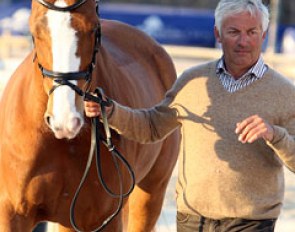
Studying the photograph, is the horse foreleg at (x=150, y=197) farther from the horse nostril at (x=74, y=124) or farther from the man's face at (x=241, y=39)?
the horse nostril at (x=74, y=124)

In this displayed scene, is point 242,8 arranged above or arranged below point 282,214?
above

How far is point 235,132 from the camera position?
2908 millimetres

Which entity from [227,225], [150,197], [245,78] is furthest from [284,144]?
[150,197]

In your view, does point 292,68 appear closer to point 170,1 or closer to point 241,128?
point 241,128

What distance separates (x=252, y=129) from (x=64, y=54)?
79 centimetres

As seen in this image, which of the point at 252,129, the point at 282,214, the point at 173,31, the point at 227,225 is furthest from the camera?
the point at 173,31

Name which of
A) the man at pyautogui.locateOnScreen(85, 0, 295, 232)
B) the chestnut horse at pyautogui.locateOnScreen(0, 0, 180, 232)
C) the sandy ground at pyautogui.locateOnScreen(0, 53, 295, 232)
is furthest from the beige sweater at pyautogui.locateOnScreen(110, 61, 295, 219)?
the sandy ground at pyautogui.locateOnScreen(0, 53, 295, 232)

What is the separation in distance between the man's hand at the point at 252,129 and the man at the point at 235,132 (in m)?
0.13

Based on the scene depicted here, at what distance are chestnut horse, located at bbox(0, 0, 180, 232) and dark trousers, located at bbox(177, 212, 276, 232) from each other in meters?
0.57

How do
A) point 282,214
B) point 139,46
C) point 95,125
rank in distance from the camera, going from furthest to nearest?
point 282,214
point 139,46
point 95,125

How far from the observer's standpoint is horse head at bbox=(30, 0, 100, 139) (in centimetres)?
284

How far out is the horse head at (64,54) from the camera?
2842mm

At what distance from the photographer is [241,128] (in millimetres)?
2705

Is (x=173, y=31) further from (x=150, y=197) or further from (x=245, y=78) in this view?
(x=245, y=78)
